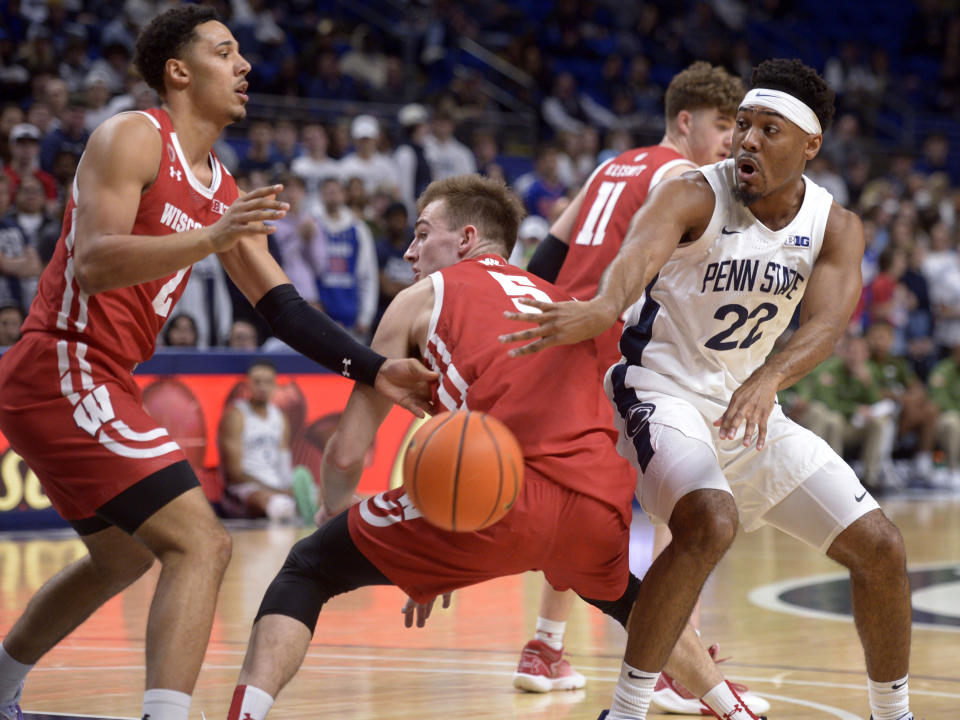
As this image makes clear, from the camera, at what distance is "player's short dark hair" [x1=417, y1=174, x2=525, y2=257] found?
4758 mm

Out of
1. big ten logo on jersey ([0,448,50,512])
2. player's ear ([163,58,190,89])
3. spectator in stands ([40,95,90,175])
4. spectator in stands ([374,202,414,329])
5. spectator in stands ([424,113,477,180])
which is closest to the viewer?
player's ear ([163,58,190,89])

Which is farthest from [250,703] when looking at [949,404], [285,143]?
[949,404]

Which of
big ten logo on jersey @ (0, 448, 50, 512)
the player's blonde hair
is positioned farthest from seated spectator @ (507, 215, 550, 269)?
the player's blonde hair

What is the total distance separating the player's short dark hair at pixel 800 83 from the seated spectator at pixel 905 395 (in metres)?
10.8

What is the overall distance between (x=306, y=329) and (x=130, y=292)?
647mm

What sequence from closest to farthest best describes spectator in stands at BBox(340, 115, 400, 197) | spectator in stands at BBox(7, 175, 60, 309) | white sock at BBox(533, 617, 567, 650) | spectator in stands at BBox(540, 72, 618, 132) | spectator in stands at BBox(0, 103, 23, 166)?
1. white sock at BBox(533, 617, 567, 650)
2. spectator in stands at BBox(7, 175, 60, 309)
3. spectator in stands at BBox(0, 103, 23, 166)
4. spectator in stands at BBox(340, 115, 400, 197)
5. spectator in stands at BBox(540, 72, 618, 132)

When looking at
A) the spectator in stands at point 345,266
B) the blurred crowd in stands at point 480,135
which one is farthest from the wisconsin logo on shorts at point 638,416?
the spectator in stands at point 345,266

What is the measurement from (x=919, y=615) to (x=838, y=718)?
2.74 metres

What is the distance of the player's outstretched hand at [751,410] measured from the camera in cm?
441

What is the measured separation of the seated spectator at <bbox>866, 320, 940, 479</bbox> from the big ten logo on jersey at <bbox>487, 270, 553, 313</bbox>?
37.8 feet

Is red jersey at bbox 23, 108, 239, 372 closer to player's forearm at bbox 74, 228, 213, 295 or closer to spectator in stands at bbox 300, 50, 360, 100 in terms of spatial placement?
player's forearm at bbox 74, 228, 213, 295

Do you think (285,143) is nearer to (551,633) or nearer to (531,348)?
(551,633)

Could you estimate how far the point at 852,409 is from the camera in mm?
14930

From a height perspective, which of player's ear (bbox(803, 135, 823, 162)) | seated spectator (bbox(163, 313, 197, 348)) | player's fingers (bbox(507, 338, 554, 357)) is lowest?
seated spectator (bbox(163, 313, 197, 348))
